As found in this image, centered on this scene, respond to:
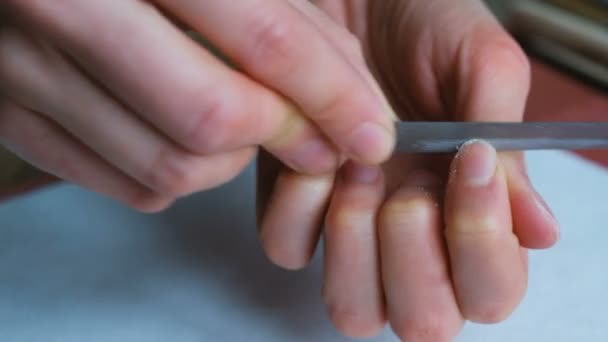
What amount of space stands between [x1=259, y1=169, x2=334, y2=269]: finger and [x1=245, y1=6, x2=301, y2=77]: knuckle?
113 millimetres

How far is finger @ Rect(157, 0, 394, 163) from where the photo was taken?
25 centimetres

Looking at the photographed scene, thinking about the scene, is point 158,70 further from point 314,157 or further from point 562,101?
point 562,101

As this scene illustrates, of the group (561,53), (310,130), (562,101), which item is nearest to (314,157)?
(310,130)

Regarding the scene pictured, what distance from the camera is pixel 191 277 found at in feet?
1.42

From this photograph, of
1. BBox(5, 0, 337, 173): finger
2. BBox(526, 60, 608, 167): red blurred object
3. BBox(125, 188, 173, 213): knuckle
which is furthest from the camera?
BBox(526, 60, 608, 167): red blurred object

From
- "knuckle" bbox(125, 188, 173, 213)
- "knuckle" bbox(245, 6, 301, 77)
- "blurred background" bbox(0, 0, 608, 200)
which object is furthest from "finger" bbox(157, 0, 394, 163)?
"blurred background" bbox(0, 0, 608, 200)

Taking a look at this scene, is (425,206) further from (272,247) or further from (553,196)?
(553,196)

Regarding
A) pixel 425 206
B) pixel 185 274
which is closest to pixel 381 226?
pixel 425 206

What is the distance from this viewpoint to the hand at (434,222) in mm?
337

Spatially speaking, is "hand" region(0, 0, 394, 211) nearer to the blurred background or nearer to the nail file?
the nail file

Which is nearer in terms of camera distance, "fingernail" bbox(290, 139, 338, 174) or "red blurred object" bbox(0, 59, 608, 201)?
"fingernail" bbox(290, 139, 338, 174)

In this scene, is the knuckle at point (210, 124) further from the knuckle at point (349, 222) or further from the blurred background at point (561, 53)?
the blurred background at point (561, 53)

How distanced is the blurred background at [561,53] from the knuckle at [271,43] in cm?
36

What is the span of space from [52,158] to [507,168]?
0.23m
